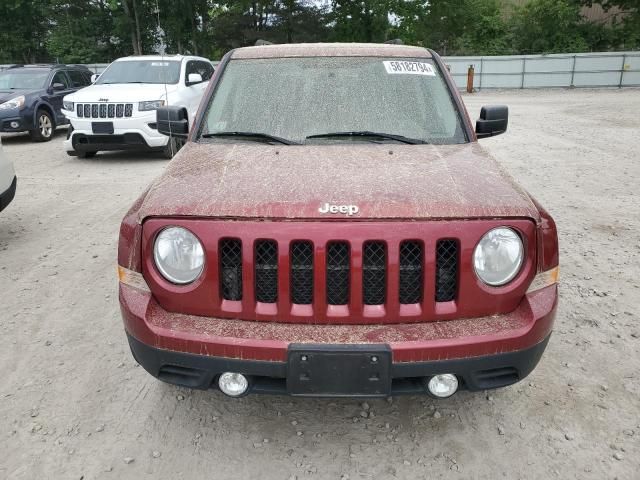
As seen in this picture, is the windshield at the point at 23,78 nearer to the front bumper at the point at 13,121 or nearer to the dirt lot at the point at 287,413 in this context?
the front bumper at the point at 13,121

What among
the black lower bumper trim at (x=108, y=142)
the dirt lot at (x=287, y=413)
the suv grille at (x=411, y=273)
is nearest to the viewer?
the suv grille at (x=411, y=273)

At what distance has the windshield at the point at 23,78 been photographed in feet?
40.4

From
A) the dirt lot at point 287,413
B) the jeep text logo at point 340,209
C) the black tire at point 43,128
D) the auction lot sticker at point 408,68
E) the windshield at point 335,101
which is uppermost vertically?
the auction lot sticker at point 408,68

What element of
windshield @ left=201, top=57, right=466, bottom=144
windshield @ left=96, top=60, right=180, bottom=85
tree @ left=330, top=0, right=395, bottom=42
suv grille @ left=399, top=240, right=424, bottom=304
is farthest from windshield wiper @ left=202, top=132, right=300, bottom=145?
tree @ left=330, top=0, right=395, bottom=42

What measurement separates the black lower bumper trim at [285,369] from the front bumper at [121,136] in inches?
296

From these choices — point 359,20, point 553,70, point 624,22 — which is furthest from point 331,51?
point 624,22

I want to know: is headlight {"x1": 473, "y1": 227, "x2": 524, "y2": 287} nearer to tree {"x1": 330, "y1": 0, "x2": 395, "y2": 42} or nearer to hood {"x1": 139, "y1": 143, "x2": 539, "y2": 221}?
hood {"x1": 139, "y1": 143, "x2": 539, "y2": 221}

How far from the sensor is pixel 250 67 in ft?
11.8

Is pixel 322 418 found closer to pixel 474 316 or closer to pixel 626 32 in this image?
pixel 474 316

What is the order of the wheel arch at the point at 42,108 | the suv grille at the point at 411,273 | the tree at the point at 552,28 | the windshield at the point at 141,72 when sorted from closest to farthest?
the suv grille at the point at 411,273 < the windshield at the point at 141,72 < the wheel arch at the point at 42,108 < the tree at the point at 552,28

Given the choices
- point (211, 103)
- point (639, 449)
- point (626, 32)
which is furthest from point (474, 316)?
point (626, 32)

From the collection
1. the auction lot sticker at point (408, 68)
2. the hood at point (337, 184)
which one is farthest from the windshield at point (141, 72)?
the hood at point (337, 184)

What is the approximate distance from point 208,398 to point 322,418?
640 millimetres

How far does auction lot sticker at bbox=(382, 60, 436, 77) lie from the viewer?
3502mm
